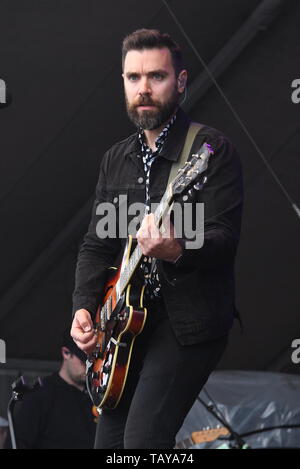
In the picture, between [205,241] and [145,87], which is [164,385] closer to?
[205,241]

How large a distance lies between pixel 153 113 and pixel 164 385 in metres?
0.91

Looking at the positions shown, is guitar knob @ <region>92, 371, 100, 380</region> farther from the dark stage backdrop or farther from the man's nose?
the dark stage backdrop

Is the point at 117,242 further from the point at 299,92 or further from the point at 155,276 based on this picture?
the point at 299,92

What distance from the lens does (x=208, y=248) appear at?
113 inches

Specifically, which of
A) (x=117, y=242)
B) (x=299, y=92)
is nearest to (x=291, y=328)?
(x=299, y=92)

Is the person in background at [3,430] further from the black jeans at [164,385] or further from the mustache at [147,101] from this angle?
the mustache at [147,101]

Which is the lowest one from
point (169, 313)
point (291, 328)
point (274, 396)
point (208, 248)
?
point (274, 396)

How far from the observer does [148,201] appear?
3223 mm

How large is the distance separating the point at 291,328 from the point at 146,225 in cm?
419

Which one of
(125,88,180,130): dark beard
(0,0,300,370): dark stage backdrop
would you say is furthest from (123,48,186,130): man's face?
(0,0,300,370): dark stage backdrop
